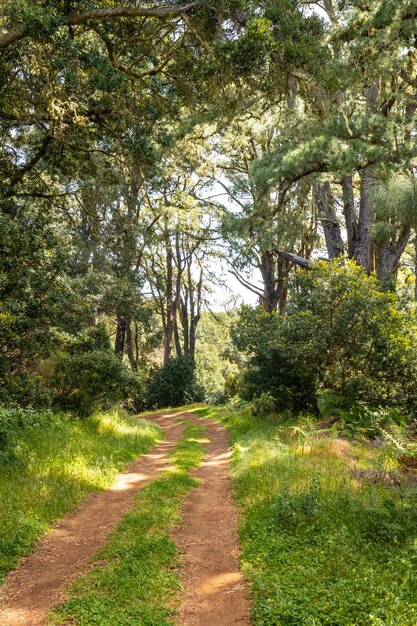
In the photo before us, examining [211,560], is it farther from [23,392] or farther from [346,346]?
[346,346]

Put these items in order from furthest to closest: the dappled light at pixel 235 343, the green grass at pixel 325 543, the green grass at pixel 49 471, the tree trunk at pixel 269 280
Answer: the tree trunk at pixel 269 280
the green grass at pixel 49 471
the dappled light at pixel 235 343
the green grass at pixel 325 543

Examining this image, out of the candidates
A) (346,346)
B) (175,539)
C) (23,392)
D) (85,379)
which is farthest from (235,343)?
(175,539)

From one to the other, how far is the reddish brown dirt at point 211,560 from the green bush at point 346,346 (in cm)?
454

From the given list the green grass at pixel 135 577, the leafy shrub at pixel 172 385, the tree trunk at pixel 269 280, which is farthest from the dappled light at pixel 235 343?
the leafy shrub at pixel 172 385

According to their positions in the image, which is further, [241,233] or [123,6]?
[241,233]

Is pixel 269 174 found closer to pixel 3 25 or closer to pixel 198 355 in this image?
pixel 3 25

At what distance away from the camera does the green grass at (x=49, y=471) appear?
18.0 ft

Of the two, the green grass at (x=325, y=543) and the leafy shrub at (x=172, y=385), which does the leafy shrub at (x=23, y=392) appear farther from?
the leafy shrub at (x=172, y=385)

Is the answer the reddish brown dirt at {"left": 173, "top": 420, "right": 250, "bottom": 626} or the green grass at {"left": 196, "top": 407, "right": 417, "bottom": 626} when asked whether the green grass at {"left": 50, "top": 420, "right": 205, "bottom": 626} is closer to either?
the reddish brown dirt at {"left": 173, "top": 420, "right": 250, "bottom": 626}

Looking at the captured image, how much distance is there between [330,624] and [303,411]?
958 centimetres

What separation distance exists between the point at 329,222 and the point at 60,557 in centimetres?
1348

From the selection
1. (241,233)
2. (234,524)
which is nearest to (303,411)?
(241,233)

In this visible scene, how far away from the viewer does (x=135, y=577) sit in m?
4.53

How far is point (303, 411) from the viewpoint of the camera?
13.0 m
